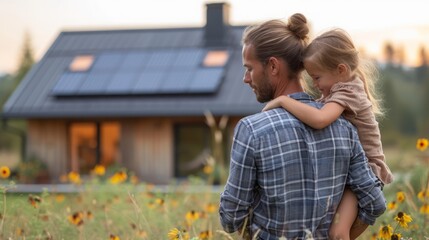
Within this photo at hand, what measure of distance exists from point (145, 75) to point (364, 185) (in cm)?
1737

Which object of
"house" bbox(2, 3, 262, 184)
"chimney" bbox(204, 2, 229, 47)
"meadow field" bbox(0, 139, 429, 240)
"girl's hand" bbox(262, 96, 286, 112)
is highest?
"girl's hand" bbox(262, 96, 286, 112)

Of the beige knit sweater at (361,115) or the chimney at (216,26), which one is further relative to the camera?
the chimney at (216,26)

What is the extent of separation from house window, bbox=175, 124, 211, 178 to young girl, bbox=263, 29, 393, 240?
16.4 metres

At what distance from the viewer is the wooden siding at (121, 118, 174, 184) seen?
1980 centimetres

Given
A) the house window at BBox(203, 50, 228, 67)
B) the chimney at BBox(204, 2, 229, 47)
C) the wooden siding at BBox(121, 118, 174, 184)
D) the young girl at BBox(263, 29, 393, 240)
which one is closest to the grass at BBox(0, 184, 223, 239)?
the young girl at BBox(263, 29, 393, 240)

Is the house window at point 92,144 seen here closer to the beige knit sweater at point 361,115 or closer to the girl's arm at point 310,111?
the beige knit sweater at point 361,115

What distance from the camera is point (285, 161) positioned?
313 cm

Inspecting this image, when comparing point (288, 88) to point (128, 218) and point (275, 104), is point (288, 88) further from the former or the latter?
point (128, 218)

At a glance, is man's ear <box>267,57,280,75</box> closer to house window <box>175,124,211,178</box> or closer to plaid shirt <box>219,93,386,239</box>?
plaid shirt <box>219,93,386,239</box>

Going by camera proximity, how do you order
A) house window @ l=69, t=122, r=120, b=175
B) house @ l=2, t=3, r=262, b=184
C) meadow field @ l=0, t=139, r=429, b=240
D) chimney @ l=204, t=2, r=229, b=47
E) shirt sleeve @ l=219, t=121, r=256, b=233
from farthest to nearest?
chimney @ l=204, t=2, r=229, b=47, house window @ l=69, t=122, r=120, b=175, house @ l=2, t=3, r=262, b=184, meadow field @ l=0, t=139, r=429, b=240, shirt sleeve @ l=219, t=121, r=256, b=233

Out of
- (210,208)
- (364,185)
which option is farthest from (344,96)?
(210,208)

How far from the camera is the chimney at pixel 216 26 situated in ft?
69.4

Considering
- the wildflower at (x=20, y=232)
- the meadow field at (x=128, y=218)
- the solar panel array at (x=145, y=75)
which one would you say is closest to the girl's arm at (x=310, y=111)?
the meadow field at (x=128, y=218)

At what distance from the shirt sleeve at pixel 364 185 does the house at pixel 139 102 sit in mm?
15133
